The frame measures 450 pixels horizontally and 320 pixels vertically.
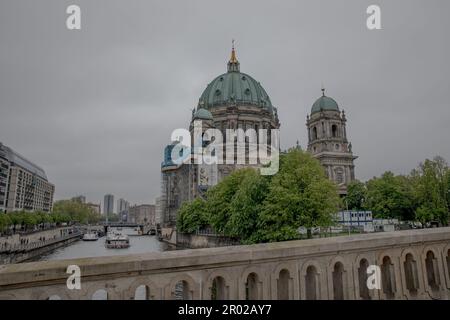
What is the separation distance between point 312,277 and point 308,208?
754 inches

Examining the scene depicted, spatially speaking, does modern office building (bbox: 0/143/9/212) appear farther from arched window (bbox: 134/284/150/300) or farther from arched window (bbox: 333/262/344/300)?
arched window (bbox: 333/262/344/300)

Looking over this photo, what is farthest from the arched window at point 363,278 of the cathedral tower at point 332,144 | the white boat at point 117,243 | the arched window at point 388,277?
the cathedral tower at point 332,144

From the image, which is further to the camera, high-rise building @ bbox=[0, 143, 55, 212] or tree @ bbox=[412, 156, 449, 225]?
high-rise building @ bbox=[0, 143, 55, 212]

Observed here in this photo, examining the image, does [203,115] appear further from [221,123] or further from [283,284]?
[283,284]

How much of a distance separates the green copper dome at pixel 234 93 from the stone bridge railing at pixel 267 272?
8325 centimetres

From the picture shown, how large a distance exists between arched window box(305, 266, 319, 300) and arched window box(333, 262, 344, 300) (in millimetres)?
417

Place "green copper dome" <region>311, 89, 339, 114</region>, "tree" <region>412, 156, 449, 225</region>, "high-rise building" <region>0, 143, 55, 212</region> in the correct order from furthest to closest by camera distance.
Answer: "high-rise building" <region>0, 143, 55, 212</region>
"green copper dome" <region>311, 89, 339, 114</region>
"tree" <region>412, 156, 449, 225</region>

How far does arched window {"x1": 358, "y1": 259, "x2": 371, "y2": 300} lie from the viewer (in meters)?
5.21

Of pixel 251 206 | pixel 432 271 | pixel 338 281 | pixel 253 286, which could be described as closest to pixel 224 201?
pixel 251 206

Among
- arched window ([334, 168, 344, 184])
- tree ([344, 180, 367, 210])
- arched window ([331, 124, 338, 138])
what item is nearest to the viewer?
tree ([344, 180, 367, 210])

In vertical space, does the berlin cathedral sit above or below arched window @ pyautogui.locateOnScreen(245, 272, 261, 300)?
above

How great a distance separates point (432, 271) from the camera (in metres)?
5.93

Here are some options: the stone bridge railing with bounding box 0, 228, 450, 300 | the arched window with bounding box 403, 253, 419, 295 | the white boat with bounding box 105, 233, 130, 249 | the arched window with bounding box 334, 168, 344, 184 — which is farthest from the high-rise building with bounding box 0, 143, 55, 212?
the arched window with bounding box 403, 253, 419, 295
